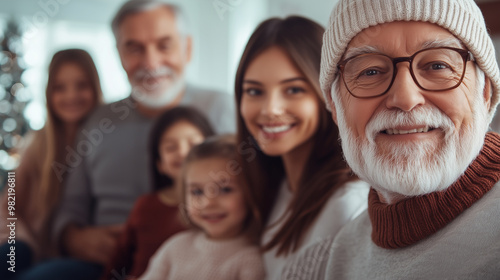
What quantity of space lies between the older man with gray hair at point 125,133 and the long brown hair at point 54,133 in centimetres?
3

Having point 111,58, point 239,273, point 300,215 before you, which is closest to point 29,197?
point 111,58

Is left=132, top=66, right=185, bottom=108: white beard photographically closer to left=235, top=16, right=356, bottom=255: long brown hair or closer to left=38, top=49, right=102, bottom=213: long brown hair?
left=38, top=49, right=102, bottom=213: long brown hair

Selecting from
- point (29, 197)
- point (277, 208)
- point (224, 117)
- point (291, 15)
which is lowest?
point (29, 197)

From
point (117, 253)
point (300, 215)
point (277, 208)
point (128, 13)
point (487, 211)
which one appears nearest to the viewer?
point (487, 211)

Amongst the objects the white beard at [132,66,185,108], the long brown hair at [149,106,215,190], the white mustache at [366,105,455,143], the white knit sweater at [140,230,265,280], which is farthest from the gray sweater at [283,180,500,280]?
the white beard at [132,66,185,108]

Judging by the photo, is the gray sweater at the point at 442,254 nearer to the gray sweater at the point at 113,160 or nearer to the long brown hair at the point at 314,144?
the long brown hair at the point at 314,144

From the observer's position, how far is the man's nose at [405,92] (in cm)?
69

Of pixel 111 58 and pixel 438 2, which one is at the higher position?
pixel 438 2

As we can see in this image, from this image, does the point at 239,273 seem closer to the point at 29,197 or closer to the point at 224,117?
the point at 224,117

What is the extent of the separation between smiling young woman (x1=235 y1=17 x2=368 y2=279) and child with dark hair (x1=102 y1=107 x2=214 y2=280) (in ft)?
1.02

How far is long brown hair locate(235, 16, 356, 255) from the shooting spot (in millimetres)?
1037

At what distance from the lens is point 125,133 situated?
156 centimetres

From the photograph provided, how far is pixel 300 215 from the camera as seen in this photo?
41.0 inches

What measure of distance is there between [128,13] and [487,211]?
1.24 meters
